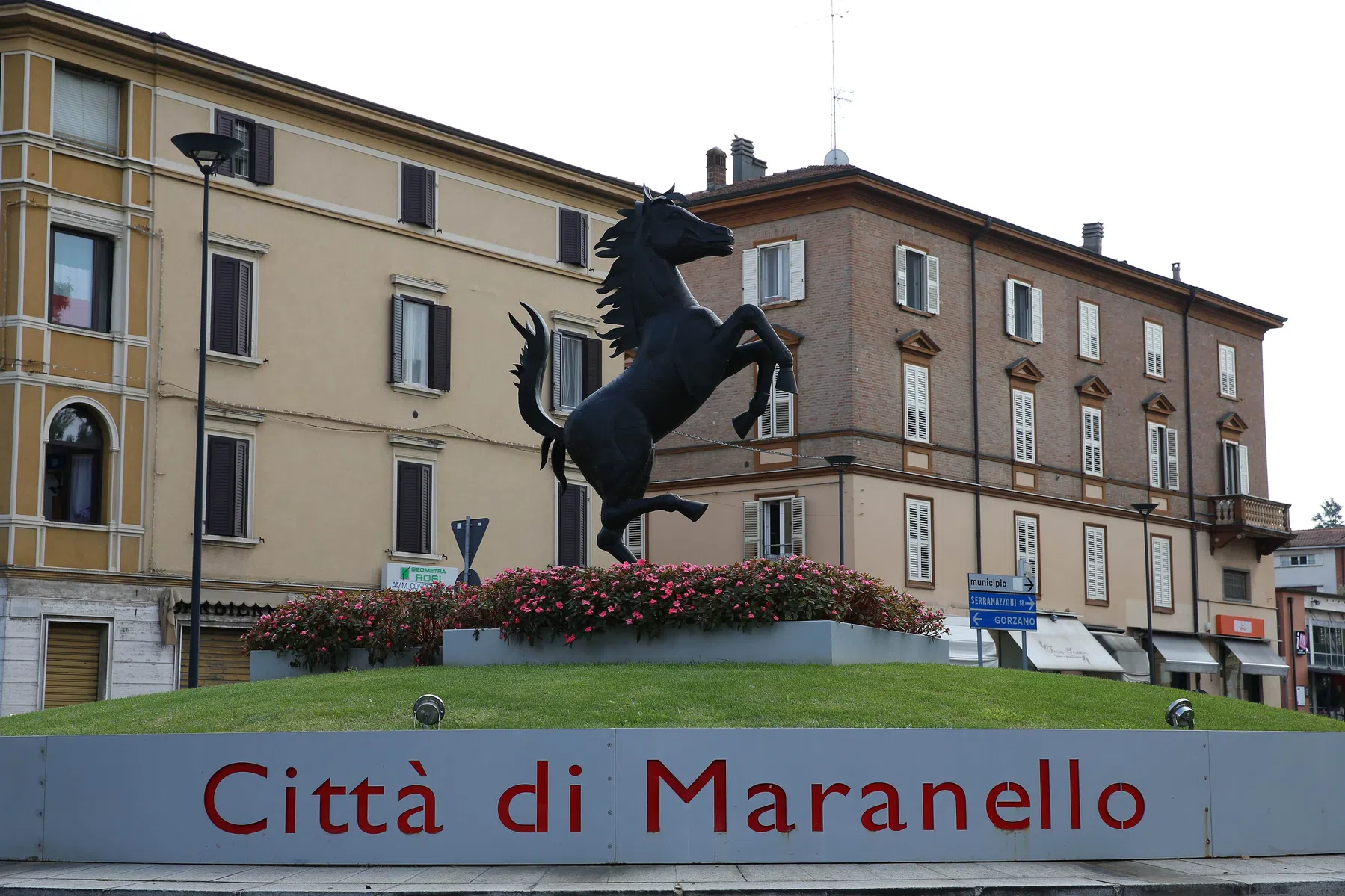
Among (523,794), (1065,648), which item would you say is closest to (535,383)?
(523,794)

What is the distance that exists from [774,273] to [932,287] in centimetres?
460

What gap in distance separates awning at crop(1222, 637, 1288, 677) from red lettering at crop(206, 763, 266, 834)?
4776 cm

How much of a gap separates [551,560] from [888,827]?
2627 centimetres

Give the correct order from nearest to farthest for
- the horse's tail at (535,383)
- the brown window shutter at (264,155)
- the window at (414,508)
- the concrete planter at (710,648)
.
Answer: the concrete planter at (710,648) < the horse's tail at (535,383) < the brown window shutter at (264,155) < the window at (414,508)

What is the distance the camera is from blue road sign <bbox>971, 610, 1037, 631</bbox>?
29.2 metres

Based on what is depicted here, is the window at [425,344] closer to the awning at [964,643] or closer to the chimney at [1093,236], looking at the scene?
the awning at [964,643]

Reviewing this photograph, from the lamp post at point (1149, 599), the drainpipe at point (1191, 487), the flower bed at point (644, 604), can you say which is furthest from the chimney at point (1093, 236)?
the flower bed at point (644, 604)

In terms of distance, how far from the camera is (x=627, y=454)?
17375 mm

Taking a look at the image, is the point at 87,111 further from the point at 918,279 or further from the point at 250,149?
the point at 918,279

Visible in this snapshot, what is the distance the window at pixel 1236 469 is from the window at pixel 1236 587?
282 centimetres

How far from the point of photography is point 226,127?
3347 cm

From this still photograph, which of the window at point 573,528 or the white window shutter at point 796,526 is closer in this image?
the window at point 573,528

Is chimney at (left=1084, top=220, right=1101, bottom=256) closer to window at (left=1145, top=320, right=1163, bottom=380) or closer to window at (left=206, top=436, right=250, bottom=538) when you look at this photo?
window at (left=1145, top=320, right=1163, bottom=380)

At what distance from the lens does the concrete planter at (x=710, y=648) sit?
16.6m
